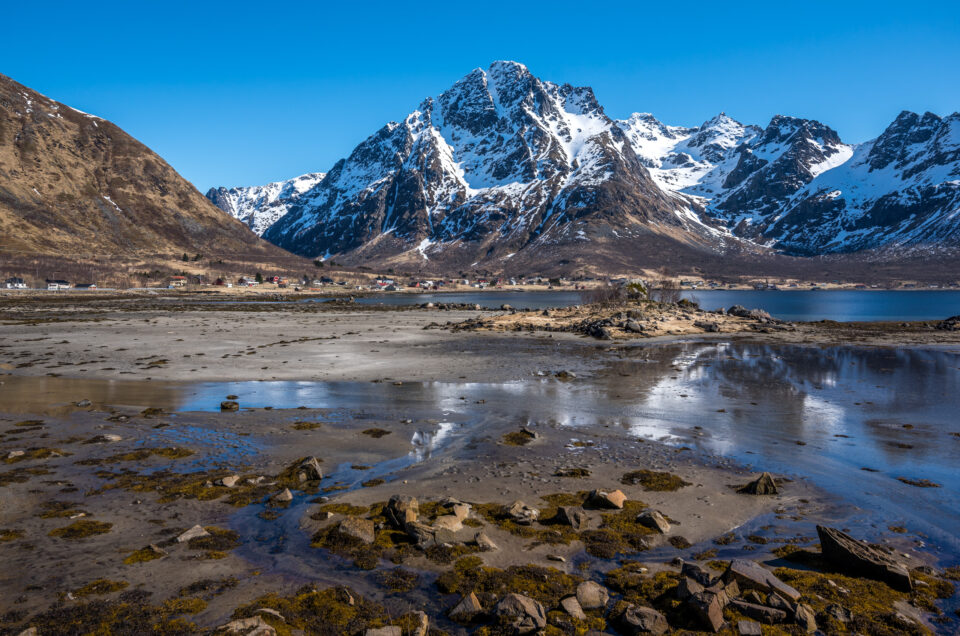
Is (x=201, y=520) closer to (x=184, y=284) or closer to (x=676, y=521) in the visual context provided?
(x=676, y=521)

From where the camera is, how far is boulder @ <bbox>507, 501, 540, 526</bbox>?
37.5ft

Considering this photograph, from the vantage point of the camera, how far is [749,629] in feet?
25.0

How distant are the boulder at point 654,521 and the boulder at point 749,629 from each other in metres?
3.39

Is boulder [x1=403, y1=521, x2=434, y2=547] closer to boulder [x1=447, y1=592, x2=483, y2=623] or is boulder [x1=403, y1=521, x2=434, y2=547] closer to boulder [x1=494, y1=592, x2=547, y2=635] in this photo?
boulder [x1=447, y1=592, x2=483, y2=623]

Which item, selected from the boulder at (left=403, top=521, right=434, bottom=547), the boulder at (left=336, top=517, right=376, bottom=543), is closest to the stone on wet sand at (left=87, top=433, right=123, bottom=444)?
the boulder at (left=336, top=517, right=376, bottom=543)

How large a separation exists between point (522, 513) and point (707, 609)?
4704mm

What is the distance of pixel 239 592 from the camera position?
880 centimetres

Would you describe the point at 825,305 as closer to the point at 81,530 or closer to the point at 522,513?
the point at 522,513

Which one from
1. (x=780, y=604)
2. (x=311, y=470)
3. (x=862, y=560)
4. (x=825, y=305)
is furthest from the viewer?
(x=825, y=305)

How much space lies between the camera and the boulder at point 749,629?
757 centimetres

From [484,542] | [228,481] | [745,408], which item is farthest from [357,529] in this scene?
[745,408]

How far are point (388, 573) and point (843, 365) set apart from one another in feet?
127

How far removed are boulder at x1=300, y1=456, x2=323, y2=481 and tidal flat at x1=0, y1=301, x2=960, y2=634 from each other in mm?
92

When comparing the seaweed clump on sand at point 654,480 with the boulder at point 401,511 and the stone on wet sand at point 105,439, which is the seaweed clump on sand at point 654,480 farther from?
the stone on wet sand at point 105,439
